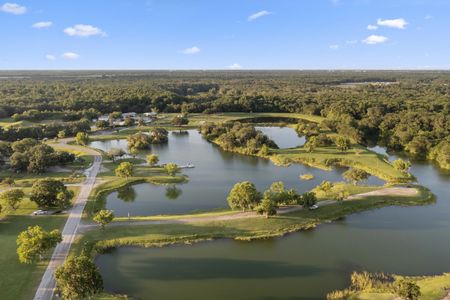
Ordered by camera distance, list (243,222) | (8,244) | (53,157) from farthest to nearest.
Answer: (53,157), (243,222), (8,244)

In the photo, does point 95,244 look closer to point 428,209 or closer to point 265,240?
point 265,240

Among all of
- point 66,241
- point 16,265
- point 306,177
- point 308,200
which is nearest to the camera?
point 16,265

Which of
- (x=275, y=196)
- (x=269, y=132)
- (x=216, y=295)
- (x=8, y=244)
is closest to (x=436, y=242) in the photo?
(x=275, y=196)

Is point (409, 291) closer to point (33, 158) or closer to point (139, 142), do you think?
point (33, 158)

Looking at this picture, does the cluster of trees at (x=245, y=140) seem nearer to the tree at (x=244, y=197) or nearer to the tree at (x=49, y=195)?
the tree at (x=244, y=197)

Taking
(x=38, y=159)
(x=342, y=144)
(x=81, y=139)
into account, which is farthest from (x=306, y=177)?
(x=81, y=139)

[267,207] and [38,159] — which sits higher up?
[38,159]
